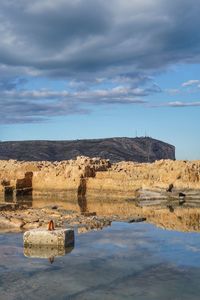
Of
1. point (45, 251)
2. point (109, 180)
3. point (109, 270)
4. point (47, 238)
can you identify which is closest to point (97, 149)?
point (109, 180)

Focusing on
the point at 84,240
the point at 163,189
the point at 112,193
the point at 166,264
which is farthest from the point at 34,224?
the point at 112,193

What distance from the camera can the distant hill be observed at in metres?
52.7

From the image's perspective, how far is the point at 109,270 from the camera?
9953 millimetres

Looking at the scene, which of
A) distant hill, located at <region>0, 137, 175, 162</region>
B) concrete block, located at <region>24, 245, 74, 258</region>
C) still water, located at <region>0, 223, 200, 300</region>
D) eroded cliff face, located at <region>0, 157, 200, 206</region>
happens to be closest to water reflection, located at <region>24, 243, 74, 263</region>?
concrete block, located at <region>24, 245, 74, 258</region>

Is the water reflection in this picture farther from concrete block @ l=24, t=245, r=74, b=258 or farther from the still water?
the still water

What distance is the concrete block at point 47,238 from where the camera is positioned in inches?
462

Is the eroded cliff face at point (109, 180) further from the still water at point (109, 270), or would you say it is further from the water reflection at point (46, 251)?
the water reflection at point (46, 251)

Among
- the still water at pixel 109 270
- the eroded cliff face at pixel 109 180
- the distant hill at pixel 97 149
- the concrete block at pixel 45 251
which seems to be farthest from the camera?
the distant hill at pixel 97 149

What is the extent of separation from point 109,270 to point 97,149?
1763 inches

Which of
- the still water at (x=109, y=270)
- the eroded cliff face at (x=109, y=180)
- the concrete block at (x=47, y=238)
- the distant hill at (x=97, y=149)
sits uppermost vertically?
the distant hill at (x=97, y=149)

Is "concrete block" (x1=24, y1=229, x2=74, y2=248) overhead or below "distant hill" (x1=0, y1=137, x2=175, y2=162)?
below

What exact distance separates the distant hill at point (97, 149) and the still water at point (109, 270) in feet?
124

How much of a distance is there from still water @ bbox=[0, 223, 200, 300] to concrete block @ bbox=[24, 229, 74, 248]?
29 centimetres

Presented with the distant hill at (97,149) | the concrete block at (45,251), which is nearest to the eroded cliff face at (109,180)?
the concrete block at (45,251)
